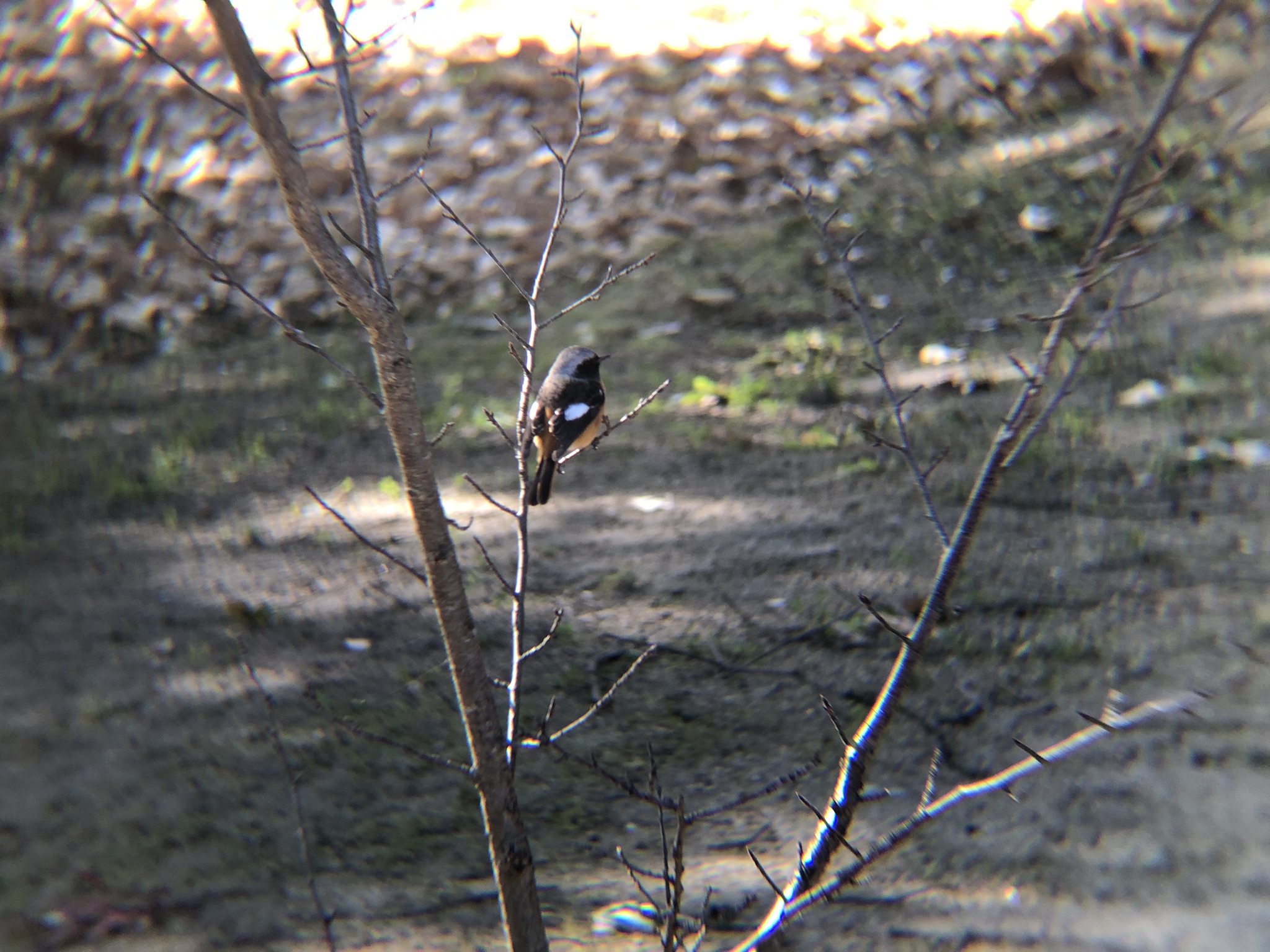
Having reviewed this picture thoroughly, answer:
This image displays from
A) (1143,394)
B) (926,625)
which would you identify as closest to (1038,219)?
(1143,394)

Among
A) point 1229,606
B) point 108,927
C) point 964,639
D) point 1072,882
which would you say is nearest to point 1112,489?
point 1229,606

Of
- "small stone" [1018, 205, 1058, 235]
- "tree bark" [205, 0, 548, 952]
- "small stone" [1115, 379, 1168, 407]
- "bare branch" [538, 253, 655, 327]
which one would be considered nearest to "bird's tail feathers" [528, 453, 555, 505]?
"bare branch" [538, 253, 655, 327]

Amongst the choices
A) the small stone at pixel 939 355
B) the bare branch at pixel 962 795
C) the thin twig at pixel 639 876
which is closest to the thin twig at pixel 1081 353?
the bare branch at pixel 962 795

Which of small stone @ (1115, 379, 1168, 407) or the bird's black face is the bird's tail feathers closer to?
the bird's black face

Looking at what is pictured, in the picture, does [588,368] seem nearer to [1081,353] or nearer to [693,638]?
[693,638]

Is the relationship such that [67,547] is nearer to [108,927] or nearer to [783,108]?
[108,927]
